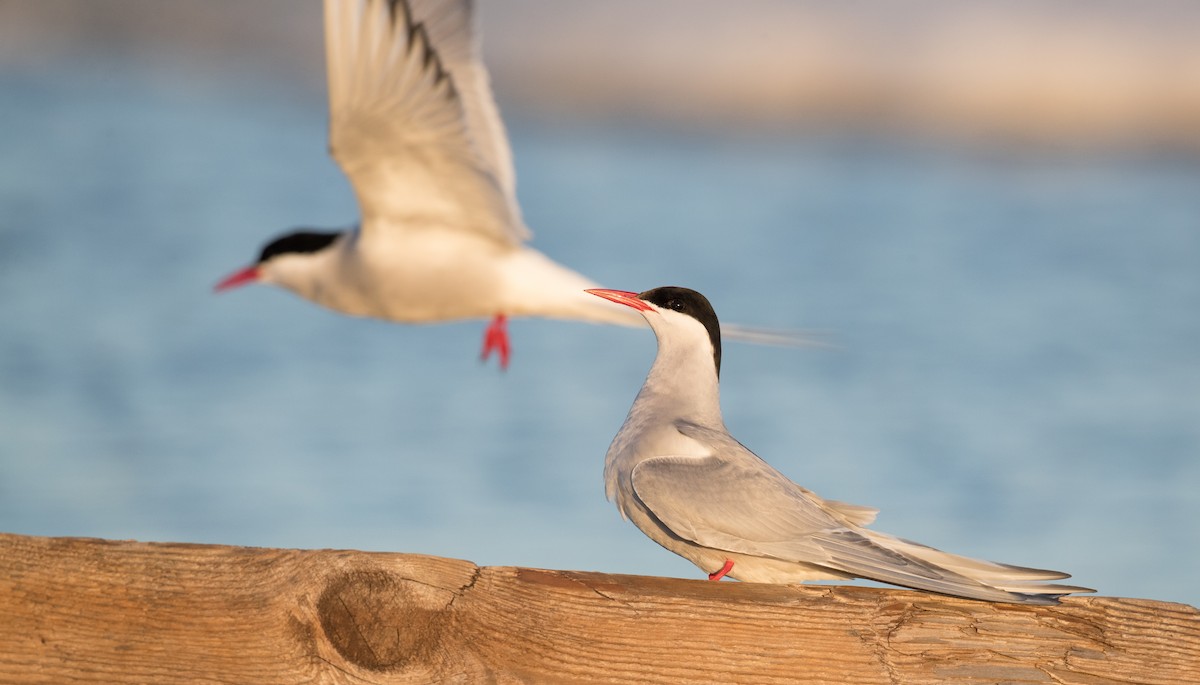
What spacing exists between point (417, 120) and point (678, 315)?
2153mm

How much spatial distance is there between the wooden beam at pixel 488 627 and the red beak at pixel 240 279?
367cm

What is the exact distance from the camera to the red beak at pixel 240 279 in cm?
491

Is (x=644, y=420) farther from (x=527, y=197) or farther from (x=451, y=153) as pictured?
(x=527, y=197)

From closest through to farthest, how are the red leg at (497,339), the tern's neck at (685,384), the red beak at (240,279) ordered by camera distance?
the tern's neck at (685,384), the red beak at (240,279), the red leg at (497,339)

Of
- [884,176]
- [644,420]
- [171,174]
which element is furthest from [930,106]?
[644,420]

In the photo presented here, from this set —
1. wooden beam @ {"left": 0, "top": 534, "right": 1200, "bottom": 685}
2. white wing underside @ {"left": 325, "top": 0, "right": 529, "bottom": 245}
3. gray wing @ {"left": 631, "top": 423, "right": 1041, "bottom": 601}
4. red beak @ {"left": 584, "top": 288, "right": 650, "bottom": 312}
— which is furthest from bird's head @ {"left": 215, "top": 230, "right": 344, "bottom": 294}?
wooden beam @ {"left": 0, "top": 534, "right": 1200, "bottom": 685}

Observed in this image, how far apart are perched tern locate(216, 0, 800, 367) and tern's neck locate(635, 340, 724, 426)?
1.71 meters

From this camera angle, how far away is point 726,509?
5.50 feet

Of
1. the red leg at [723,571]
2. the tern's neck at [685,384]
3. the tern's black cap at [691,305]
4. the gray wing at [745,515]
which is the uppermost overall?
the tern's black cap at [691,305]

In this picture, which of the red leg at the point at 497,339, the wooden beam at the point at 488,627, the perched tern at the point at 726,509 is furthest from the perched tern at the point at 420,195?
the wooden beam at the point at 488,627

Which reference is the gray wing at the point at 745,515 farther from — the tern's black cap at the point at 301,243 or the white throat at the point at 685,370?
the tern's black cap at the point at 301,243

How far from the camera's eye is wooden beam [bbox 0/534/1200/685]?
4.22 feet

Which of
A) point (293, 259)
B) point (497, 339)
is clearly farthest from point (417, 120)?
point (497, 339)

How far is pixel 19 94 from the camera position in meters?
8.38
